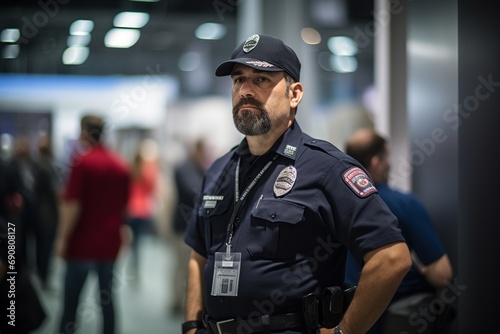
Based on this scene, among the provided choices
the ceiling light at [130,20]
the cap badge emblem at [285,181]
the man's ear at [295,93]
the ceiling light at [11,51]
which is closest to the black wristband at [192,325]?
the cap badge emblem at [285,181]

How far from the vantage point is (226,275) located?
6.15ft

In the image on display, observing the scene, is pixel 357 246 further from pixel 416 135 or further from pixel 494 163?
pixel 416 135


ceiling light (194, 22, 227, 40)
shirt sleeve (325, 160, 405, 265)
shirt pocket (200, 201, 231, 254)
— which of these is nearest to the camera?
shirt sleeve (325, 160, 405, 265)

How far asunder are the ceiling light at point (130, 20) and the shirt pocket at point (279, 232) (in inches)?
141

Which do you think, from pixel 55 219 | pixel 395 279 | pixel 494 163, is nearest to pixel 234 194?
pixel 395 279

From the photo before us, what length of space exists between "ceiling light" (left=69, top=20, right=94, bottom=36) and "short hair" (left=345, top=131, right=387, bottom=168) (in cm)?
303

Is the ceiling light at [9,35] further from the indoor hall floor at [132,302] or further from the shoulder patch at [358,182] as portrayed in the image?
the shoulder patch at [358,182]

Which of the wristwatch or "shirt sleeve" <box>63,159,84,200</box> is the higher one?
"shirt sleeve" <box>63,159,84,200</box>

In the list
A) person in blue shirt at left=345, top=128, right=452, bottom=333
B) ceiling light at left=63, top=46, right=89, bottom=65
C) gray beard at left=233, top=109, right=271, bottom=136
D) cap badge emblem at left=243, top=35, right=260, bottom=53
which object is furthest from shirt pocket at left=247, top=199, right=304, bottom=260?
ceiling light at left=63, top=46, right=89, bottom=65

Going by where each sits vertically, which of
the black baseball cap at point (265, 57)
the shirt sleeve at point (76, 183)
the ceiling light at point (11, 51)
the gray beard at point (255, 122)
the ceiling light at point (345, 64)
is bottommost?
the shirt sleeve at point (76, 183)

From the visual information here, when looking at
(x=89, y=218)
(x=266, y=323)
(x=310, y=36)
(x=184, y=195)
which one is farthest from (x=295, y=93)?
(x=184, y=195)

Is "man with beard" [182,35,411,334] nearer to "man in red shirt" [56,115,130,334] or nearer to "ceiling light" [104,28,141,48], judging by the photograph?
"man in red shirt" [56,115,130,334]

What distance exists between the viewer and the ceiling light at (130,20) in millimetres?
5056

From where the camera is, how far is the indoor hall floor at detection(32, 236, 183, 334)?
4586 millimetres
